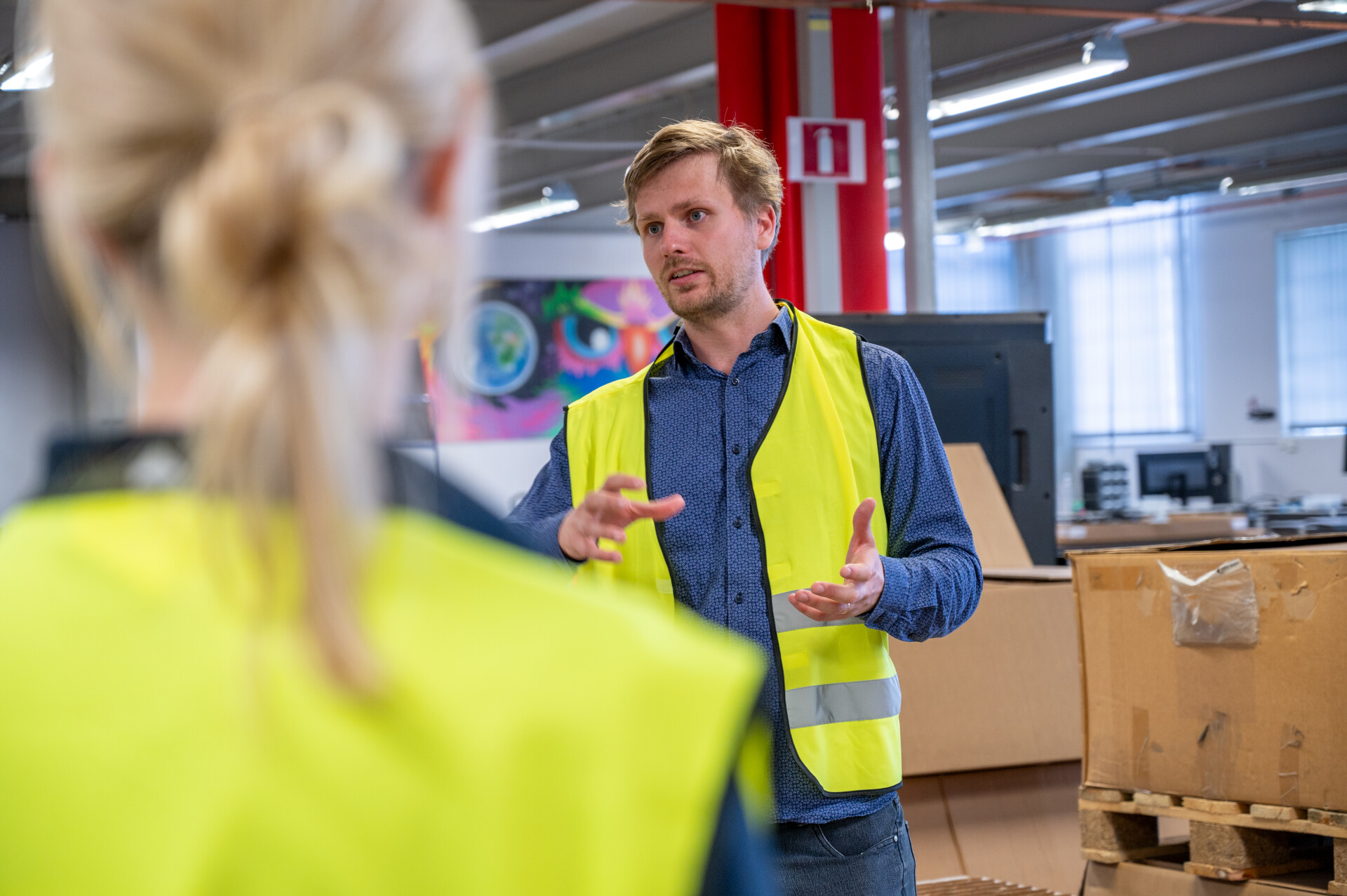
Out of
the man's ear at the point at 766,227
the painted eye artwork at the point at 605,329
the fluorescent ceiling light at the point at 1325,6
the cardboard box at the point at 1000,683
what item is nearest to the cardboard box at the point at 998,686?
the cardboard box at the point at 1000,683

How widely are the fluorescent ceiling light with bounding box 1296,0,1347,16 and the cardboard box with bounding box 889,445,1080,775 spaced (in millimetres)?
4067

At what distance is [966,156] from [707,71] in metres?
3.65

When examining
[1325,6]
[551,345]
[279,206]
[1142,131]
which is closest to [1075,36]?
[1325,6]

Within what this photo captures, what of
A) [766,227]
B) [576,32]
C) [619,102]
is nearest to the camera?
[766,227]

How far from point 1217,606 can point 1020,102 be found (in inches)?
321

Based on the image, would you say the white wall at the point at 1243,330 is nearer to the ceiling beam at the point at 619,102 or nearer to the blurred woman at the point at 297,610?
the ceiling beam at the point at 619,102

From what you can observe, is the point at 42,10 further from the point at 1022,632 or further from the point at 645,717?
the point at 1022,632

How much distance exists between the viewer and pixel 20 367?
11.0 meters

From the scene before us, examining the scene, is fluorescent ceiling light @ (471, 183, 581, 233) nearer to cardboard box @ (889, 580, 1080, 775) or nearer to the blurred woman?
cardboard box @ (889, 580, 1080, 775)

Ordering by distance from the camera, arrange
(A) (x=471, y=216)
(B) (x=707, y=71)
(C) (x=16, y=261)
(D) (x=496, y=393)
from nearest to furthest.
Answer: (A) (x=471, y=216), (B) (x=707, y=71), (C) (x=16, y=261), (D) (x=496, y=393)

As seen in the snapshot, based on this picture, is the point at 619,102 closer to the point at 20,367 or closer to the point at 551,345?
the point at 551,345

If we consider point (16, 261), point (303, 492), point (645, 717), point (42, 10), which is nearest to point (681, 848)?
point (645, 717)

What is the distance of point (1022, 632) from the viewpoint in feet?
9.87

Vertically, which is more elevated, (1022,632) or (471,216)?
(471,216)
